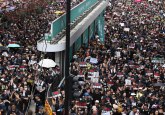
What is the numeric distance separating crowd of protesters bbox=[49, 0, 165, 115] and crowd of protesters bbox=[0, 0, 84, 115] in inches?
47.1

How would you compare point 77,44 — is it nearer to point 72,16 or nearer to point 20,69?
point 72,16

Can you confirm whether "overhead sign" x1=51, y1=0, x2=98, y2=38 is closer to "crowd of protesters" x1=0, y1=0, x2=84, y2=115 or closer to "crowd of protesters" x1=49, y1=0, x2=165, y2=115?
"crowd of protesters" x1=0, y1=0, x2=84, y2=115

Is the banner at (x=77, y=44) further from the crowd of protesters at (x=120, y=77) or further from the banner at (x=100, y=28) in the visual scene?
the banner at (x=100, y=28)

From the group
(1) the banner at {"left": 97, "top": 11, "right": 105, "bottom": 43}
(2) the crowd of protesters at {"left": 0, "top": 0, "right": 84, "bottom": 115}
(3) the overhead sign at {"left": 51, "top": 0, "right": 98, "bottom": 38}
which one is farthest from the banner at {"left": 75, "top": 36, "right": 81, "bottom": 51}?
(1) the banner at {"left": 97, "top": 11, "right": 105, "bottom": 43}

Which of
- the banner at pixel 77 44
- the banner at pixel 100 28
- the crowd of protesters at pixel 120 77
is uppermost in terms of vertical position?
the banner at pixel 100 28

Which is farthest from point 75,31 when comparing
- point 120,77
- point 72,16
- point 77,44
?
point 120,77

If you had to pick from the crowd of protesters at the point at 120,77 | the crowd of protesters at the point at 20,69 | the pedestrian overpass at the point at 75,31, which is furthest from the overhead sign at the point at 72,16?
the crowd of protesters at the point at 120,77

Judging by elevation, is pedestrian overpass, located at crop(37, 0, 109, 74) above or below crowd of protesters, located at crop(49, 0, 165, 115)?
above

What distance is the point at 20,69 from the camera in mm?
22578

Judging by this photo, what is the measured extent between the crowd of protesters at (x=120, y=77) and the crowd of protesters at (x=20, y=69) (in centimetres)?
Result: 120

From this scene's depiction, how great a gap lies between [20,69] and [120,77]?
5.02 metres

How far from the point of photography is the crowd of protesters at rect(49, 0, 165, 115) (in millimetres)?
17047

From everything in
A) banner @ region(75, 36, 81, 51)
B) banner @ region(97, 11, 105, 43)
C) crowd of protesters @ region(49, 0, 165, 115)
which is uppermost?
banner @ region(97, 11, 105, 43)

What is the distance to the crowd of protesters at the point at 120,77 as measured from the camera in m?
17.0
